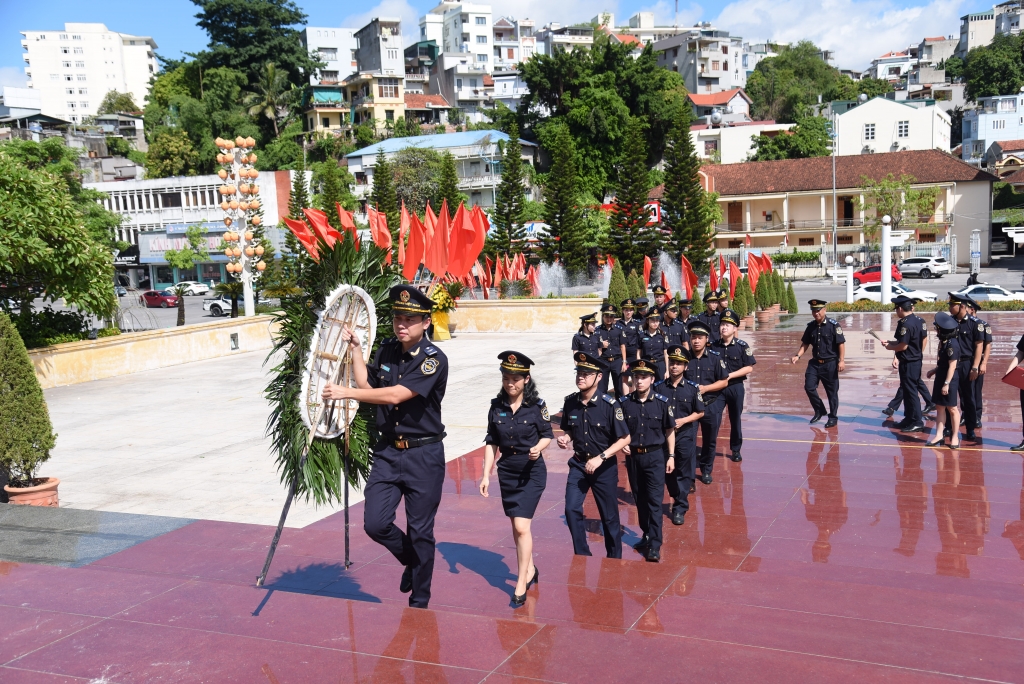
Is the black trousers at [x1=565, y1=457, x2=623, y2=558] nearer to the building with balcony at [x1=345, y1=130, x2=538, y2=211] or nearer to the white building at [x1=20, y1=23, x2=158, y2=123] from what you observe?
the building with balcony at [x1=345, y1=130, x2=538, y2=211]

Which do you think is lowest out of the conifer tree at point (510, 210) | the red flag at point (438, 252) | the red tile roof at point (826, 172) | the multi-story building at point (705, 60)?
the red flag at point (438, 252)

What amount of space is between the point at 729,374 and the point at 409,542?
4849mm

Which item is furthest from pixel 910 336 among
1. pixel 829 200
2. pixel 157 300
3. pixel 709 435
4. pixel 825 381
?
pixel 829 200

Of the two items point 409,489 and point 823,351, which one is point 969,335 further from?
point 409,489

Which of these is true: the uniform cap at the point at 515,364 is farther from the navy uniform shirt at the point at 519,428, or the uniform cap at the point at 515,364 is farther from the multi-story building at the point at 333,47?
the multi-story building at the point at 333,47

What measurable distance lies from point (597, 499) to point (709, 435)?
8.66 feet

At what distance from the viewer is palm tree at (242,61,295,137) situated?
224ft

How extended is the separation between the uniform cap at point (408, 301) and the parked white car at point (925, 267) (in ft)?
156

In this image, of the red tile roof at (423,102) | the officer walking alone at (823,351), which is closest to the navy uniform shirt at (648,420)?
the officer walking alone at (823,351)

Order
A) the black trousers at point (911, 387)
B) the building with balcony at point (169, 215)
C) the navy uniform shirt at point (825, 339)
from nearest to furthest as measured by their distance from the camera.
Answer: the black trousers at point (911, 387), the navy uniform shirt at point (825, 339), the building with balcony at point (169, 215)

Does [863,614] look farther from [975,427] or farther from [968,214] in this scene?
[968,214]

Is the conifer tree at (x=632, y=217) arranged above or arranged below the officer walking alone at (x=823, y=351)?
above

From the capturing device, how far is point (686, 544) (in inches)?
264

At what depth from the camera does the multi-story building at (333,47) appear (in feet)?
281
